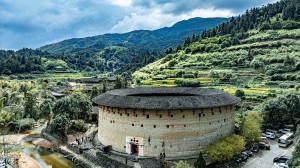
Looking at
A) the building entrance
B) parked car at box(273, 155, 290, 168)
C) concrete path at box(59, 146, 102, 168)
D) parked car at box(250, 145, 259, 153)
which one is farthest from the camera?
parked car at box(250, 145, 259, 153)

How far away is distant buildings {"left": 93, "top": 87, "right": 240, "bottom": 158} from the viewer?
1195 inches

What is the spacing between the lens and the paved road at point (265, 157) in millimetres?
29766

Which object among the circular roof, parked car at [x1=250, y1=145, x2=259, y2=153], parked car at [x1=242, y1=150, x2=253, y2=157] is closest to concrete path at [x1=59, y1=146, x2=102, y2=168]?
the circular roof

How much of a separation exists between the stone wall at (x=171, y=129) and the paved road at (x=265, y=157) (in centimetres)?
400

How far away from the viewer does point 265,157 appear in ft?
105

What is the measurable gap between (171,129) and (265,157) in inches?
407

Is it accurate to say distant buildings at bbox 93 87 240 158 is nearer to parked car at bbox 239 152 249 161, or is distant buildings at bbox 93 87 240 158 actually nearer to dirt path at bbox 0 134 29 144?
parked car at bbox 239 152 249 161

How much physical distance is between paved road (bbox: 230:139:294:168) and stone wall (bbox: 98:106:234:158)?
400 centimetres

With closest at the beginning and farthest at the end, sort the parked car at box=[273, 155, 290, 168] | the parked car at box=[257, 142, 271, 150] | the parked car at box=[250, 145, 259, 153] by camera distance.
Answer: the parked car at box=[273, 155, 290, 168], the parked car at box=[250, 145, 259, 153], the parked car at box=[257, 142, 271, 150]

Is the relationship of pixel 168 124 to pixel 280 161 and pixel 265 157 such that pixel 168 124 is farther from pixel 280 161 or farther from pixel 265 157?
pixel 280 161

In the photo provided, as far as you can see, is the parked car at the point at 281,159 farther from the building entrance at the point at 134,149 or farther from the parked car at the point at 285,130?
the building entrance at the point at 134,149

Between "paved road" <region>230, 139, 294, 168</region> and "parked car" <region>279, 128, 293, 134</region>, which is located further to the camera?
"parked car" <region>279, 128, 293, 134</region>

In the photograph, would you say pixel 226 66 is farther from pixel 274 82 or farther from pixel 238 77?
pixel 274 82

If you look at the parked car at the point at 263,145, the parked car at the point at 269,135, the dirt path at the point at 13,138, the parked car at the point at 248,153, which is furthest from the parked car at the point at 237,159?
the dirt path at the point at 13,138
